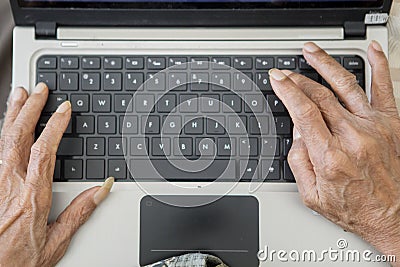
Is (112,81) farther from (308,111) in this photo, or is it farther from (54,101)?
(308,111)

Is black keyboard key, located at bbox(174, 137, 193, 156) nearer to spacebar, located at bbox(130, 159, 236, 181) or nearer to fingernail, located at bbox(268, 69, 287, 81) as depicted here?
spacebar, located at bbox(130, 159, 236, 181)

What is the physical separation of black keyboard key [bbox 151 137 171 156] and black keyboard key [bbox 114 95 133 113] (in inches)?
1.9

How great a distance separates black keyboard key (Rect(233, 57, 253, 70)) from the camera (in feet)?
2.48

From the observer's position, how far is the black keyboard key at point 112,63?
0.76 metres

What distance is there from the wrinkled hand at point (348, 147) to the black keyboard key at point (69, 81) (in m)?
0.24

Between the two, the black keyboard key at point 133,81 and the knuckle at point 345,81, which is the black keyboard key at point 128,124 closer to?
the black keyboard key at point 133,81

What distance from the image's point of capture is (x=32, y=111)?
0.74m

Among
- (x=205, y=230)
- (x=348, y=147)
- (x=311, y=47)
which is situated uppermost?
(x=311, y=47)

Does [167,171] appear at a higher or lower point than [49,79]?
lower

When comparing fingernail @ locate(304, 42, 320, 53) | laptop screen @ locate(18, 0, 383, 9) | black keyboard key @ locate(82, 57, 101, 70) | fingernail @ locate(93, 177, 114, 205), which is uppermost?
laptop screen @ locate(18, 0, 383, 9)

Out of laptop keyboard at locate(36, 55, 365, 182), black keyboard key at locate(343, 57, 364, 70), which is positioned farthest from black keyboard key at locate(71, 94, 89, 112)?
black keyboard key at locate(343, 57, 364, 70)

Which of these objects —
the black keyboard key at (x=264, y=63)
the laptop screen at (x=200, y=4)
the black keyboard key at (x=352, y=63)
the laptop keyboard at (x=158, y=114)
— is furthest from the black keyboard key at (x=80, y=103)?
the black keyboard key at (x=352, y=63)

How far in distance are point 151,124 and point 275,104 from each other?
150 mm

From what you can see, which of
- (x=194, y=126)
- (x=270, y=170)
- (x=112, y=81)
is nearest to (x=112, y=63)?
(x=112, y=81)
